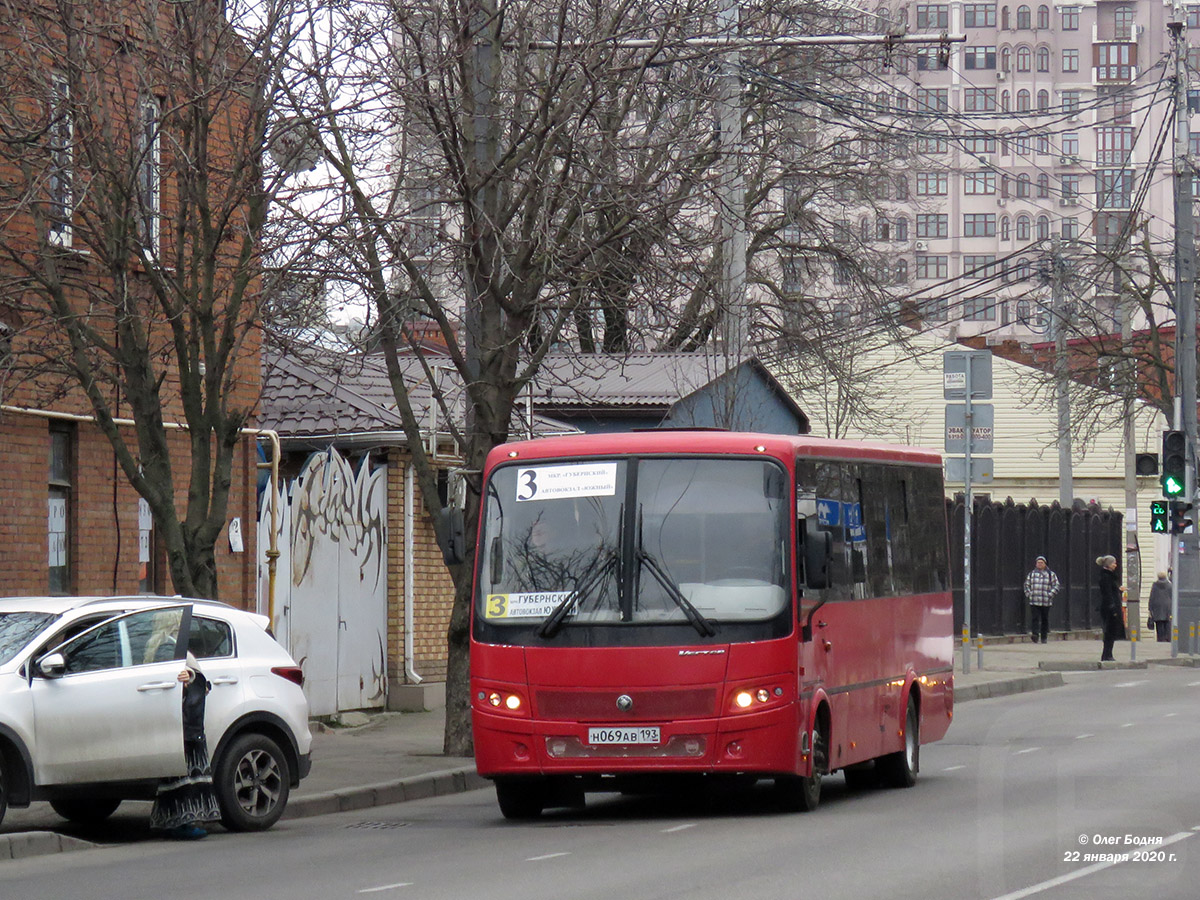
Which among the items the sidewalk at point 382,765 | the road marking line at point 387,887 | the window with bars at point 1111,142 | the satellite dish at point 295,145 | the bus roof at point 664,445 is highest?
the window with bars at point 1111,142

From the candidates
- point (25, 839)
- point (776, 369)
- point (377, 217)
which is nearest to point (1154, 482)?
point (776, 369)

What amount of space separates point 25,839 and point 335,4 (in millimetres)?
6786

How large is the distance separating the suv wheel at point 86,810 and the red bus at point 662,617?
102 inches

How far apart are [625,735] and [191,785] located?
9.20 ft

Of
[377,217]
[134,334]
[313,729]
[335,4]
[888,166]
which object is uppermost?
[888,166]

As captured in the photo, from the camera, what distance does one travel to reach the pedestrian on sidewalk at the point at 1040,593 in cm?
3575

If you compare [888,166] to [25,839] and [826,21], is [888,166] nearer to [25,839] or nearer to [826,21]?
[826,21]

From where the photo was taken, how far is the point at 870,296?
31.1 metres

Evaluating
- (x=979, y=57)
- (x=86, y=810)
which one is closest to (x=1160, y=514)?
(x=86, y=810)

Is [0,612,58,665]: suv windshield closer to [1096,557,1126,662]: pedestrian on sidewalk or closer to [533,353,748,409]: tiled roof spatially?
[533,353,748,409]: tiled roof

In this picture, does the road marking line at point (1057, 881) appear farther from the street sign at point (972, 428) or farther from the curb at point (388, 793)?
the street sign at point (972, 428)

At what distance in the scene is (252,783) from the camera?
12.7m

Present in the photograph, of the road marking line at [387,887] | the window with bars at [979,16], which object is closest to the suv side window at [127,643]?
the road marking line at [387,887]

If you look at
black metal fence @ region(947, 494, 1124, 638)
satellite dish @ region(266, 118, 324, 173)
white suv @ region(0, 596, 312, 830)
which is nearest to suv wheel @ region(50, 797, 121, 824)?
white suv @ region(0, 596, 312, 830)
